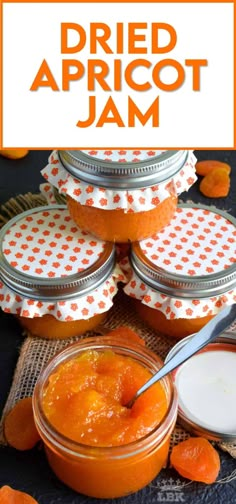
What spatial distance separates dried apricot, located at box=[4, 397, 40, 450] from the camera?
1.79m

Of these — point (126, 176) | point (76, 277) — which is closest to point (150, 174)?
point (126, 176)

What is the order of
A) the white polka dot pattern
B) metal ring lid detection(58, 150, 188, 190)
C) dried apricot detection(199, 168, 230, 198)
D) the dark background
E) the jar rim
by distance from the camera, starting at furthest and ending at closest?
dried apricot detection(199, 168, 230, 198)
the white polka dot pattern
metal ring lid detection(58, 150, 188, 190)
the dark background
the jar rim

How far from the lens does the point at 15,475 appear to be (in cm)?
174

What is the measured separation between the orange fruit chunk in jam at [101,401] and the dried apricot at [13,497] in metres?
0.18

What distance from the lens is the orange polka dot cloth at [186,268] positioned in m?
1.94

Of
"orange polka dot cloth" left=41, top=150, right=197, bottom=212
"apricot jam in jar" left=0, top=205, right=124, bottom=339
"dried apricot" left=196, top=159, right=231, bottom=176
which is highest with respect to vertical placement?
"dried apricot" left=196, top=159, right=231, bottom=176

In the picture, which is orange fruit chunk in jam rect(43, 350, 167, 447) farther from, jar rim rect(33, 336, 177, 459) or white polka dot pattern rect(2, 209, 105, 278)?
white polka dot pattern rect(2, 209, 105, 278)

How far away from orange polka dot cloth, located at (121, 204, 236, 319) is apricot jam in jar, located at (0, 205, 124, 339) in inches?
3.9

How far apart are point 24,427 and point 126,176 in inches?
25.8

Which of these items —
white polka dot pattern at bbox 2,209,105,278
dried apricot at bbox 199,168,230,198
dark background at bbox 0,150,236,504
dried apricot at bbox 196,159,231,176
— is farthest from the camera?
dried apricot at bbox 196,159,231,176

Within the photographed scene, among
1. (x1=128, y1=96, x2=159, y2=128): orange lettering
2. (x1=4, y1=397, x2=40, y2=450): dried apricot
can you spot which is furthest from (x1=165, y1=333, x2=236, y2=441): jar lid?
(x1=128, y1=96, x2=159, y2=128): orange lettering

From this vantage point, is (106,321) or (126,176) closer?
(126,176)

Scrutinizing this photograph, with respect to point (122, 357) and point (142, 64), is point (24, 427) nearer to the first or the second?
point (122, 357)

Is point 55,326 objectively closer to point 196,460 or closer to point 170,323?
point 170,323
